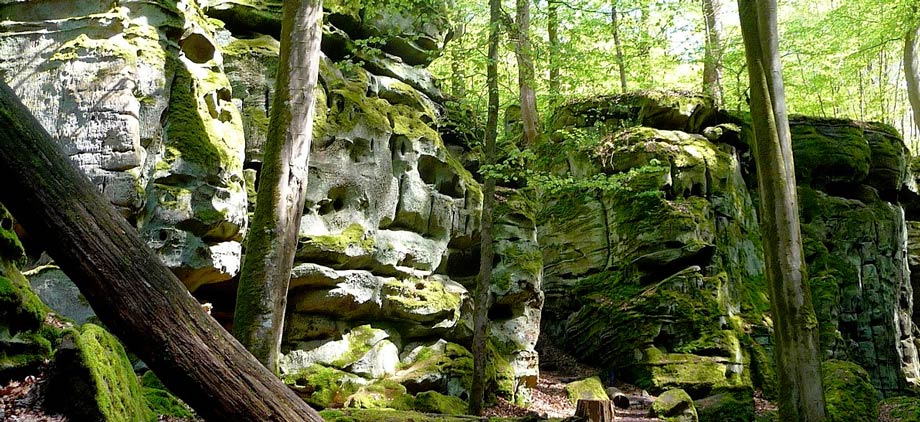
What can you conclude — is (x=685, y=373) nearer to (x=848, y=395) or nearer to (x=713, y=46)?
(x=848, y=395)

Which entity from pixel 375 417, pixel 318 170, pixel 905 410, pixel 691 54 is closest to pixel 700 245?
pixel 691 54

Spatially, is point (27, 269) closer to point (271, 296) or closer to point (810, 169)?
point (271, 296)

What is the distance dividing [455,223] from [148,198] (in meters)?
6.09

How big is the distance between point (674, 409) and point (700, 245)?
633 centimetres

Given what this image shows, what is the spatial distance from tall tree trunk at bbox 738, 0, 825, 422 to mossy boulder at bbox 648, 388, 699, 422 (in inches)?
102

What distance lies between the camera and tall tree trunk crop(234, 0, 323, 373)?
657cm

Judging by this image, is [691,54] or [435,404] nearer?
[435,404]

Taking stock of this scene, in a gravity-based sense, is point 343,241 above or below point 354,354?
above

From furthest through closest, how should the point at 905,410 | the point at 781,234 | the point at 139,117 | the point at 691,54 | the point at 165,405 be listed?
the point at 691,54 < the point at 905,410 < the point at 139,117 < the point at 781,234 < the point at 165,405

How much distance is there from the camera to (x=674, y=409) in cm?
1051

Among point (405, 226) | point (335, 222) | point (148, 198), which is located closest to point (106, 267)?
point (148, 198)

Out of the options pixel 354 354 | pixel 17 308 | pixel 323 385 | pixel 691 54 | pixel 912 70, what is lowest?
pixel 323 385

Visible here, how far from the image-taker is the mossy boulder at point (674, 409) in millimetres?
10366

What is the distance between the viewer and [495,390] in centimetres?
1124
